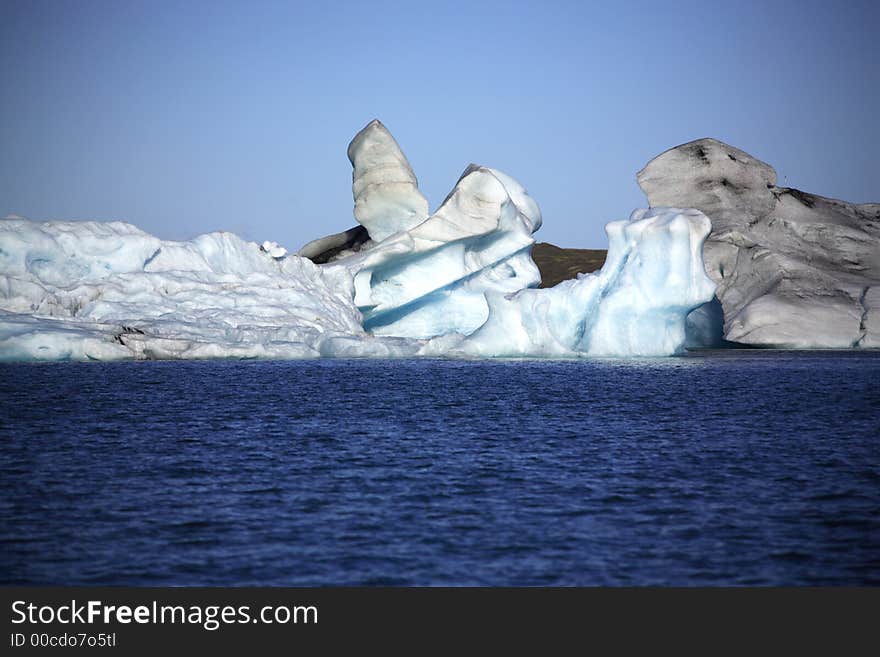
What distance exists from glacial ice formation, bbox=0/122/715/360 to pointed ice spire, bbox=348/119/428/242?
3320mm

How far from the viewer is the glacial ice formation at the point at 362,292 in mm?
37375

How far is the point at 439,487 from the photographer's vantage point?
15.5 m

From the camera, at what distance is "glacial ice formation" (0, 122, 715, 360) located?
3738 centimetres

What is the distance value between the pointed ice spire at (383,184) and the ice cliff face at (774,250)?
11653 millimetres

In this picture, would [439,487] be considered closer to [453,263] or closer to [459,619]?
[459,619]

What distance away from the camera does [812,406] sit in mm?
26516

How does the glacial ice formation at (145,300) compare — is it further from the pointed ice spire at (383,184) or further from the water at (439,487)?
the pointed ice spire at (383,184)

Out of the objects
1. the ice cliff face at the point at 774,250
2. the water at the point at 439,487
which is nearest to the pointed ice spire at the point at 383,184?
the ice cliff face at the point at 774,250

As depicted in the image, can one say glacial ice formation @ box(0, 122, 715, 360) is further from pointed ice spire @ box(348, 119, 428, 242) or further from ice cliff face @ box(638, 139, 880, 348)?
ice cliff face @ box(638, 139, 880, 348)

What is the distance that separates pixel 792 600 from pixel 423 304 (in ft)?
126

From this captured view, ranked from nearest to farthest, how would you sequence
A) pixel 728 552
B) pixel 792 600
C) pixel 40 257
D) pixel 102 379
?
1. pixel 792 600
2. pixel 728 552
3. pixel 102 379
4. pixel 40 257

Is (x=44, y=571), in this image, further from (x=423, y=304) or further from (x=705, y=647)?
(x=423, y=304)

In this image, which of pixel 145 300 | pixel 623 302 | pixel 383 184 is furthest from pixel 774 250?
pixel 145 300

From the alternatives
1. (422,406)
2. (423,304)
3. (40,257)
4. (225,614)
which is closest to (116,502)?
(225,614)
